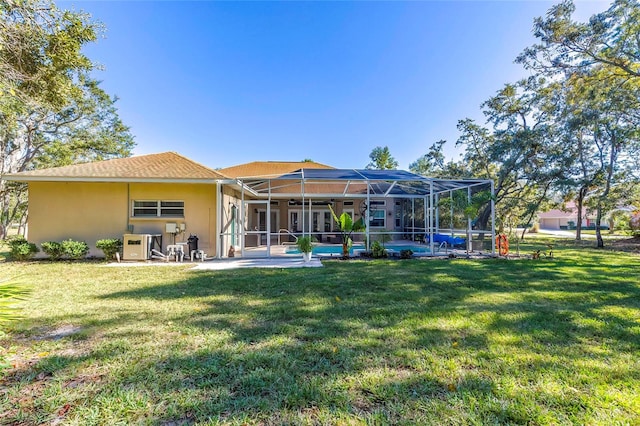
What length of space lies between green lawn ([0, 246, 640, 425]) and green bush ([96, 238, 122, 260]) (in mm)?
4503

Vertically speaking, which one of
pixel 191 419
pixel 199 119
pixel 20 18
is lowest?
pixel 191 419

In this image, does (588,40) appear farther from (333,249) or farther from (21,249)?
(21,249)

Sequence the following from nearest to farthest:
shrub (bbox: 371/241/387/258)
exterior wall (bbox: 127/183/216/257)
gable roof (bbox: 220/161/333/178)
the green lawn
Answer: the green lawn, shrub (bbox: 371/241/387/258), exterior wall (bbox: 127/183/216/257), gable roof (bbox: 220/161/333/178)

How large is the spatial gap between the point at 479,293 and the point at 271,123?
21694 mm

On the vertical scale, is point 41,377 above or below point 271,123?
below

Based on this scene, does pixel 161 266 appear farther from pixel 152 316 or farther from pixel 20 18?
pixel 20 18

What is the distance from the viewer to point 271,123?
78.5 feet

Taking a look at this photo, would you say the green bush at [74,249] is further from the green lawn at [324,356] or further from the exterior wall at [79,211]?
the green lawn at [324,356]

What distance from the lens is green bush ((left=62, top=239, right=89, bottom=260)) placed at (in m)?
9.88

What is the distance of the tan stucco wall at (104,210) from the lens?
429 inches

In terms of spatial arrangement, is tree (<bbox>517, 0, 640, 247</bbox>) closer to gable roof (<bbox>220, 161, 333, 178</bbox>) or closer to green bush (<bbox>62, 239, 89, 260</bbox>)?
gable roof (<bbox>220, 161, 333, 178</bbox>)

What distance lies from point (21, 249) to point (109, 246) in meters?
2.81

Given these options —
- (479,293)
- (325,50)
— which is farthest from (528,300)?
(325,50)

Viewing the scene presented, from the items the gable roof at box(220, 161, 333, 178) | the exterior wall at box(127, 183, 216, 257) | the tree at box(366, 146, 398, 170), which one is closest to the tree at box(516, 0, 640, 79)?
the gable roof at box(220, 161, 333, 178)
